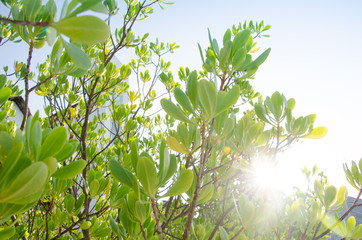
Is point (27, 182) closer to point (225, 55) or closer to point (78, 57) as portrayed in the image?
point (78, 57)

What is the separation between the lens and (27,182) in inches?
16.6

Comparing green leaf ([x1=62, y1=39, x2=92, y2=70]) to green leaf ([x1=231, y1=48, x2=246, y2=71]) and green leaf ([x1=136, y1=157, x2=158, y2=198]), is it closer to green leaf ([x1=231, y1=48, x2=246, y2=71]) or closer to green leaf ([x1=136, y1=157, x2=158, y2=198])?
green leaf ([x1=136, y1=157, x2=158, y2=198])

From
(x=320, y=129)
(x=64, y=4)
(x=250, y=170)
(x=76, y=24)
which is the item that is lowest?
(x=250, y=170)

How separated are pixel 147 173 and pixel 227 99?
303 millimetres

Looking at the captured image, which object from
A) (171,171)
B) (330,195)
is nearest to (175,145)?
(171,171)

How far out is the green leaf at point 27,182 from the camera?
42cm

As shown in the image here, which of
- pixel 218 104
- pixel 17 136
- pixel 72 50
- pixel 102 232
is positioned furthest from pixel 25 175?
pixel 102 232

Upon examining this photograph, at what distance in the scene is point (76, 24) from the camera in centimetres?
44

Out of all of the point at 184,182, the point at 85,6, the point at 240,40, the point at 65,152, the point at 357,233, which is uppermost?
the point at 240,40

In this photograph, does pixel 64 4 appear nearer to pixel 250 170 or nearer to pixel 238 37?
pixel 238 37

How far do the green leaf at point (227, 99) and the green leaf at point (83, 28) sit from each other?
39cm

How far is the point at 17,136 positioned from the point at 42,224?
2389 millimetres

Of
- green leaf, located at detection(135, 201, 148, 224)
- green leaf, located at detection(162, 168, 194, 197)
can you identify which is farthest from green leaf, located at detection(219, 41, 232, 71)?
green leaf, located at detection(135, 201, 148, 224)

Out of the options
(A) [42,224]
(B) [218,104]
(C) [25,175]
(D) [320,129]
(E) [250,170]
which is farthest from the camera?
(A) [42,224]
